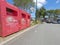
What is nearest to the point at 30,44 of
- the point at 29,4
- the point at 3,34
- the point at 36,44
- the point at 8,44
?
the point at 36,44

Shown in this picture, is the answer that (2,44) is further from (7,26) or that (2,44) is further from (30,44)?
(7,26)

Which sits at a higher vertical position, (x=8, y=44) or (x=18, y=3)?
(x=18, y=3)

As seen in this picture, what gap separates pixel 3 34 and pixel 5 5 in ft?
7.24

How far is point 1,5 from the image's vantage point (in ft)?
47.5

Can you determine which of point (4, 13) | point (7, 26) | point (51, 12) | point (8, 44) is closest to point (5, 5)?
point (4, 13)

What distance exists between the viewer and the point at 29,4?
6975 cm

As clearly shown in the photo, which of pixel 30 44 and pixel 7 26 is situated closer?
pixel 30 44

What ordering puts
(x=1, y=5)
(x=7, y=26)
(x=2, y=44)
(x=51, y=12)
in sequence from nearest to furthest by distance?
(x=2, y=44) → (x=1, y=5) → (x=7, y=26) → (x=51, y=12)

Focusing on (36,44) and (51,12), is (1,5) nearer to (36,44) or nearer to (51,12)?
(36,44)

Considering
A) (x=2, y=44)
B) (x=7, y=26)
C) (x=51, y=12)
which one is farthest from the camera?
(x=51, y=12)

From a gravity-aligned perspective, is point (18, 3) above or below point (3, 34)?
above

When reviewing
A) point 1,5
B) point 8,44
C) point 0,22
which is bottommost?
point 8,44

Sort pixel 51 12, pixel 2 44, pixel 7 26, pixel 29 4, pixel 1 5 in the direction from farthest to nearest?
1. pixel 51 12
2. pixel 29 4
3. pixel 7 26
4. pixel 1 5
5. pixel 2 44

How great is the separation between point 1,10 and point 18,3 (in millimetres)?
56227
